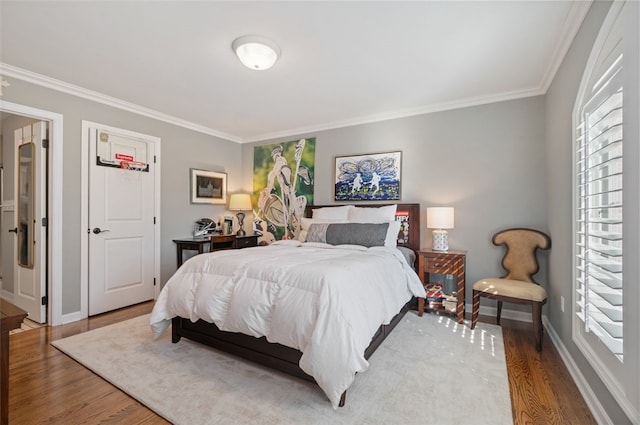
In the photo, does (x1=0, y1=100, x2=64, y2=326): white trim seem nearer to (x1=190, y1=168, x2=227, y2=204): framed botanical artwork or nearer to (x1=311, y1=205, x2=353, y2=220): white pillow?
(x1=190, y1=168, x2=227, y2=204): framed botanical artwork

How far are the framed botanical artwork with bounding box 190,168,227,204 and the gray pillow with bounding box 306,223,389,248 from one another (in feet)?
6.70

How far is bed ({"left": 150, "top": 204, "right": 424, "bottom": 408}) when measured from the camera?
1628mm

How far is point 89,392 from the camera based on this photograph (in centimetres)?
185

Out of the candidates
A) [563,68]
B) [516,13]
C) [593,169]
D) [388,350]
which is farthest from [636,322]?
[563,68]

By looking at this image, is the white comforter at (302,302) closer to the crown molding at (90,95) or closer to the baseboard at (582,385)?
the baseboard at (582,385)

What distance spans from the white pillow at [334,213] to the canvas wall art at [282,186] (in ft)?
1.93

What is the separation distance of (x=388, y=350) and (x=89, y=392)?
2.11 metres

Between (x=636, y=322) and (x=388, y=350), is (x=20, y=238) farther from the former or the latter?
(x=636, y=322)

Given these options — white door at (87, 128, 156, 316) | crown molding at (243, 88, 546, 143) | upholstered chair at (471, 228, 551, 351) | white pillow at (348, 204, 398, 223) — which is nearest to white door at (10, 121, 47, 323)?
white door at (87, 128, 156, 316)

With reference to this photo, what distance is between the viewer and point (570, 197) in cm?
217

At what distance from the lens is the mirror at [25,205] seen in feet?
10.5

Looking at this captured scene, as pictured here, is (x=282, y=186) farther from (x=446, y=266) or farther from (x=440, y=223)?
(x=446, y=266)

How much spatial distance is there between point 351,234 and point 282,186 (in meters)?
1.93

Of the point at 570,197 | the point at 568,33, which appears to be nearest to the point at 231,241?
the point at 570,197
